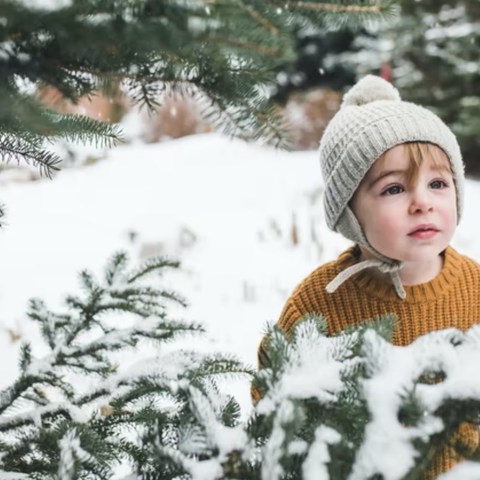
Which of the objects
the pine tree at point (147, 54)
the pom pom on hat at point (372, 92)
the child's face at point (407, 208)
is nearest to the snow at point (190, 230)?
the pom pom on hat at point (372, 92)

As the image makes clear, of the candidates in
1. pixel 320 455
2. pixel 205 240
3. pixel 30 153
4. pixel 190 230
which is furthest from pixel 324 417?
pixel 190 230

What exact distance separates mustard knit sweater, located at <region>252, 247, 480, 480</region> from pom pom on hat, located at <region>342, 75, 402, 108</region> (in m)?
0.43

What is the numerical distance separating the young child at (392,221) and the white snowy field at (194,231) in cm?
103

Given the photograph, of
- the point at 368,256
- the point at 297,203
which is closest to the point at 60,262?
the point at 297,203

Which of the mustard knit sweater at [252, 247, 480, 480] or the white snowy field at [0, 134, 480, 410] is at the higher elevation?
the white snowy field at [0, 134, 480, 410]

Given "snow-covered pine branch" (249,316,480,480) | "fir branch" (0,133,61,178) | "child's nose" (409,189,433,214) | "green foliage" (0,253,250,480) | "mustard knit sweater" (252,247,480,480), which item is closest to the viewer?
"snow-covered pine branch" (249,316,480,480)

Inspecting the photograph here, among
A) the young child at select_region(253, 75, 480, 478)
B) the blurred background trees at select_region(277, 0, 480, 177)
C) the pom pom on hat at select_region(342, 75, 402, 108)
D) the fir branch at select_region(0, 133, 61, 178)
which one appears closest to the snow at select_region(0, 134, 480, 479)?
the fir branch at select_region(0, 133, 61, 178)

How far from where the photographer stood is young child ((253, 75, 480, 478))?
4.23 ft

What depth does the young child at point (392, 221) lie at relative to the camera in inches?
50.8

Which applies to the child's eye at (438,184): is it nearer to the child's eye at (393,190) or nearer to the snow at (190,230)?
the child's eye at (393,190)

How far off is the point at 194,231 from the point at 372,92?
3.79 meters

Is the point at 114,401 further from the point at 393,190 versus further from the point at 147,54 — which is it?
the point at 393,190

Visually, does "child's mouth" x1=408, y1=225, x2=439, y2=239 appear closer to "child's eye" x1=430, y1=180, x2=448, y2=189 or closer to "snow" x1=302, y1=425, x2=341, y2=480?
"child's eye" x1=430, y1=180, x2=448, y2=189

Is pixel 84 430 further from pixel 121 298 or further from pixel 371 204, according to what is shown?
pixel 371 204
